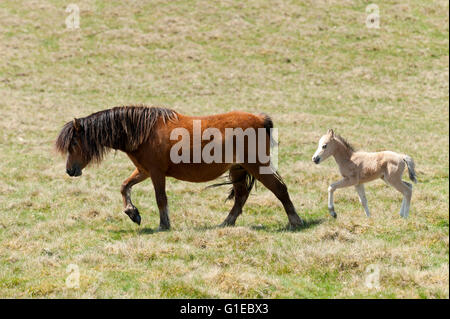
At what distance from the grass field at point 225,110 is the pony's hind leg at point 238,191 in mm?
471

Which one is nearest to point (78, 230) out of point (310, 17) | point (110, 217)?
point (110, 217)

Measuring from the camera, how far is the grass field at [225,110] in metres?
7.61

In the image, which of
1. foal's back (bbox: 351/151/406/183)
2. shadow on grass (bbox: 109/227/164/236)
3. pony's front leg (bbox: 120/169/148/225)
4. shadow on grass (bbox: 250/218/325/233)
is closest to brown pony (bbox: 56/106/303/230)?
shadow on grass (bbox: 250/218/325/233)

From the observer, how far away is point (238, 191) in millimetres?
10719

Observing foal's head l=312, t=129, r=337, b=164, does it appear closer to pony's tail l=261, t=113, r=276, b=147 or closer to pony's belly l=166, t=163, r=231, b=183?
pony's tail l=261, t=113, r=276, b=147

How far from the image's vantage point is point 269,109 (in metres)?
27.4

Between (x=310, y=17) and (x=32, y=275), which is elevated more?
(x=310, y=17)

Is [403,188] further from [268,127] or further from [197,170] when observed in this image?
[197,170]

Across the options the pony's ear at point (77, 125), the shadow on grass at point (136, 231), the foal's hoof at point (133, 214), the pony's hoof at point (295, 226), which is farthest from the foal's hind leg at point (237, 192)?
the pony's ear at point (77, 125)

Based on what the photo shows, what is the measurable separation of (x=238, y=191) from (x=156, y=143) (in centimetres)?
197

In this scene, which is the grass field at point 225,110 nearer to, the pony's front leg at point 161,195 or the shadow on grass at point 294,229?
the shadow on grass at point 294,229
